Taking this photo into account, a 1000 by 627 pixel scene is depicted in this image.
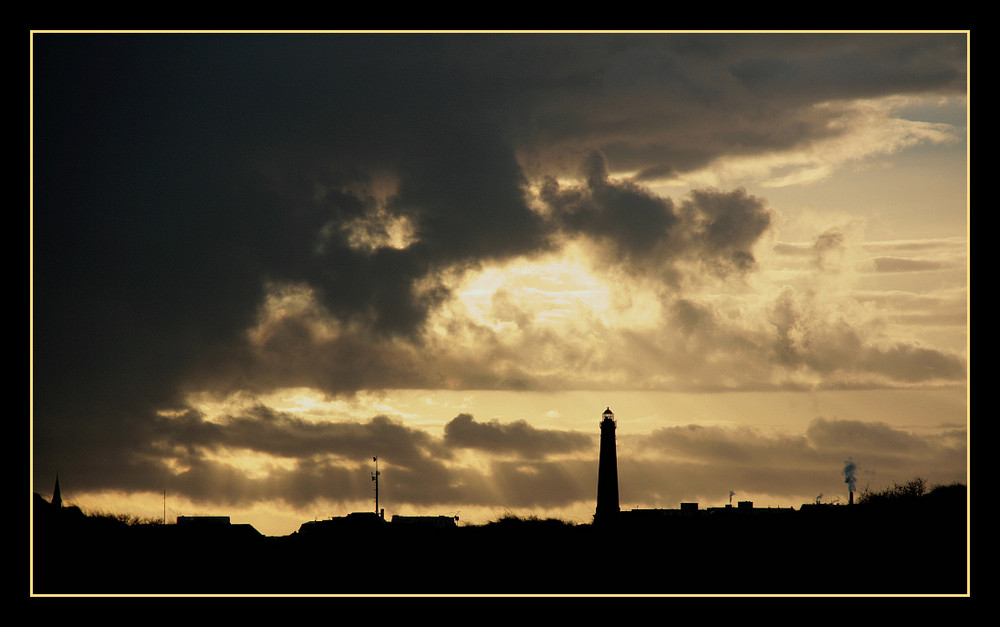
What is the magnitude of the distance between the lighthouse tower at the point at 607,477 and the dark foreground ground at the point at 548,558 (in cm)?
1500

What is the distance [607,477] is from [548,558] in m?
22.3

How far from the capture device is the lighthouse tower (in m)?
77.1

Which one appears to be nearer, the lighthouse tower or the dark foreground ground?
the dark foreground ground

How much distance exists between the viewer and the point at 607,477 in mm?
78562

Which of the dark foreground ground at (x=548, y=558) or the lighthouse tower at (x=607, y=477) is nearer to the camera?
the dark foreground ground at (x=548, y=558)

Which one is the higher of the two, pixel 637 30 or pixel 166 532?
pixel 637 30

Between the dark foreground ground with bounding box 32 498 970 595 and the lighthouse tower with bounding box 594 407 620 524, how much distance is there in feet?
49.2

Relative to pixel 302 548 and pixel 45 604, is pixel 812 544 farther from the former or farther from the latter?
pixel 45 604

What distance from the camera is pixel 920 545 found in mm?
52000

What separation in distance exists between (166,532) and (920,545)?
40466 millimetres

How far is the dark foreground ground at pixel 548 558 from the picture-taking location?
172 ft

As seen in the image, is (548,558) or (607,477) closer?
(548,558)
